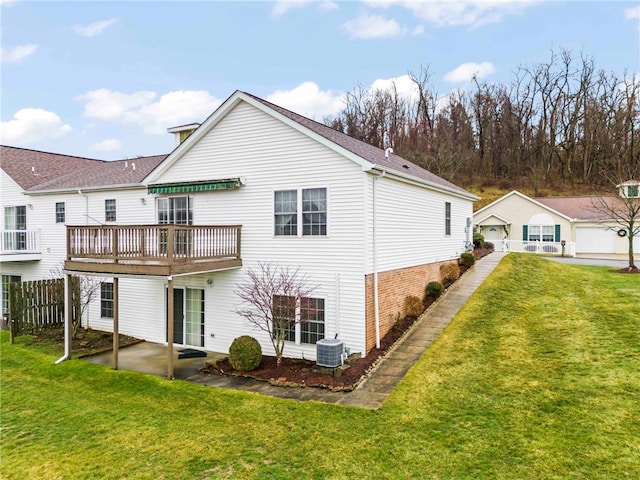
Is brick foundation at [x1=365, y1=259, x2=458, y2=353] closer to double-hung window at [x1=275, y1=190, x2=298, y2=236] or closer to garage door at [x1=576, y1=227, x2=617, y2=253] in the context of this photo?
double-hung window at [x1=275, y1=190, x2=298, y2=236]

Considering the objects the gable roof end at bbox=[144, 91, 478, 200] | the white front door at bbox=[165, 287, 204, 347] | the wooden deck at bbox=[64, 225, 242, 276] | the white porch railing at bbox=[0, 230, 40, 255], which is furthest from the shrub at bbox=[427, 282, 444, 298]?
the white porch railing at bbox=[0, 230, 40, 255]

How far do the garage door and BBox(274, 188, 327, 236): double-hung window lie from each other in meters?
27.8

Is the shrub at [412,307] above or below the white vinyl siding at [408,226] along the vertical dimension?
below

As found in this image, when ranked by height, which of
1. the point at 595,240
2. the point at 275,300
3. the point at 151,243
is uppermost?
the point at 151,243

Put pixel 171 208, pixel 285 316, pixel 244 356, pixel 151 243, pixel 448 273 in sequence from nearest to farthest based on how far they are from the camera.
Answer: pixel 244 356
pixel 285 316
pixel 151 243
pixel 171 208
pixel 448 273

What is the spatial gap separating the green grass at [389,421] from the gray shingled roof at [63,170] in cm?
879

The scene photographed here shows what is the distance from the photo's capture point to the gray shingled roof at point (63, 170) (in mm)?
18297

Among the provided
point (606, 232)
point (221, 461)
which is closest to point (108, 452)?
point (221, 461)

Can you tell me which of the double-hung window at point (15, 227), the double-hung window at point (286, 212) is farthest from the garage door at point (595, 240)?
the double-hung window at point (15, 227)

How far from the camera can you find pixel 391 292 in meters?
13.2

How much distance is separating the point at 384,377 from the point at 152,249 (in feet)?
25.6

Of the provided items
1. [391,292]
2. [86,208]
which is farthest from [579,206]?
[86,208]

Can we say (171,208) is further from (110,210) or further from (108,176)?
(108,176)

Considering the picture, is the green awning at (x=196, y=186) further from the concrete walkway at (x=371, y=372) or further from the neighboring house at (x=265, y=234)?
the concrete walkway at (x=371, y=372)
